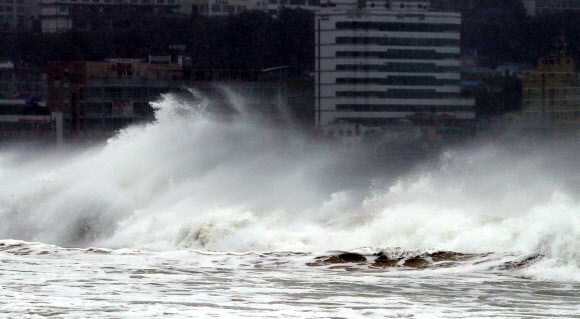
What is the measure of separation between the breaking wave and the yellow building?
63.3 meters

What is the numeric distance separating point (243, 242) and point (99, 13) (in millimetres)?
141736

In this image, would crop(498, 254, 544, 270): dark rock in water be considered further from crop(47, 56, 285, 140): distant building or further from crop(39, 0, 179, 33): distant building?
crop(39, 0, 179, 33): distant building

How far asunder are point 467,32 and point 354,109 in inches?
774

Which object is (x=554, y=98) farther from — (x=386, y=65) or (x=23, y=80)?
(x=23, y=80)

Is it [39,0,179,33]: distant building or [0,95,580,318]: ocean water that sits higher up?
[39,0,179,33]: distant building

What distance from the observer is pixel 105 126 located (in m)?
117

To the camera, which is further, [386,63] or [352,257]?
[386,63]

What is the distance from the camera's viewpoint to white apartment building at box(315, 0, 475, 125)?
138m

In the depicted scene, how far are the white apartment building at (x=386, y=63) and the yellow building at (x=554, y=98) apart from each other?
12.9m

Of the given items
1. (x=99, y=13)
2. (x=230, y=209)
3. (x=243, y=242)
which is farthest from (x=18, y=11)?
(x=243, y=242)

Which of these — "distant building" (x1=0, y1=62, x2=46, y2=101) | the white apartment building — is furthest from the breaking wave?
"distant building" (x1=0, y1=62, x2=46, y2=101)

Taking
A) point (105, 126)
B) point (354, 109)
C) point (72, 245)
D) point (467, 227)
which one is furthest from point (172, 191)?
point (354, 109)

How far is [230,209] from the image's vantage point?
37.7 metres

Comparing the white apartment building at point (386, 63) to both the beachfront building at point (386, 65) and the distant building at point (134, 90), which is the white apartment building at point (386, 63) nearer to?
the beachfront building at point (386, 65)
